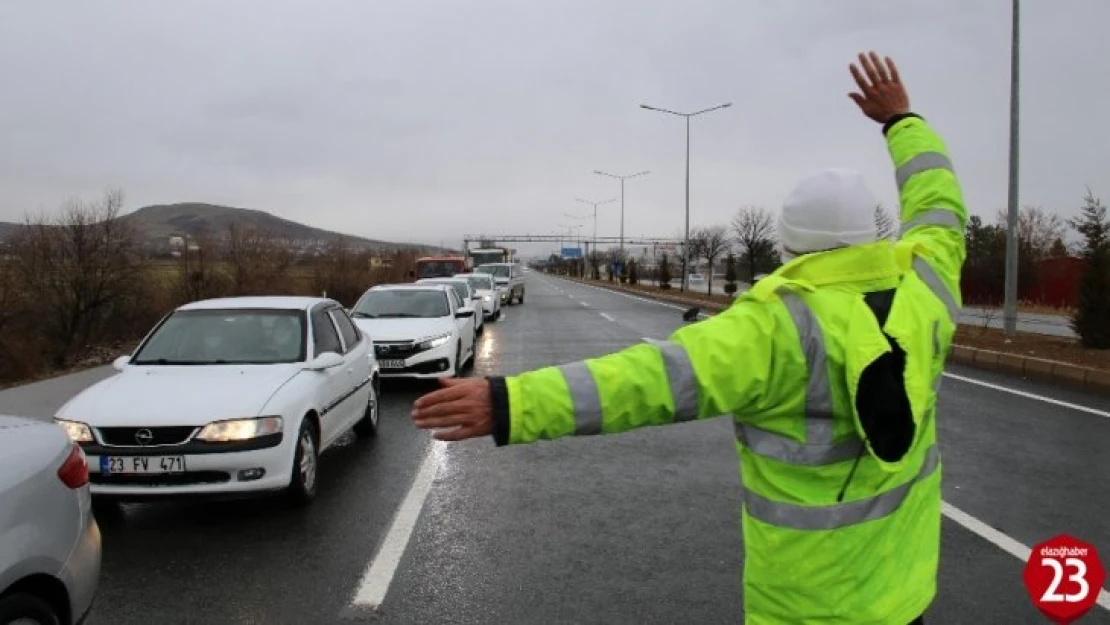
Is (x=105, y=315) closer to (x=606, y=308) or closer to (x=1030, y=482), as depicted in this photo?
Answer: (x=606, y=308)

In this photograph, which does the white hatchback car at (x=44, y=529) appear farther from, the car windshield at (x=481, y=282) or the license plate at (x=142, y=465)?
the car windshield at (x=481, y=282)

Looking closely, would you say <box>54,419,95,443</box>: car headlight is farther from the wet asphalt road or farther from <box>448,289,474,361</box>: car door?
<box>448,289,474,361</box>: car door

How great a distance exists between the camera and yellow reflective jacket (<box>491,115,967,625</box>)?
168 centimetres

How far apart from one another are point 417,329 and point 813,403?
9930 mm

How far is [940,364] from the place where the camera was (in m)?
1.96

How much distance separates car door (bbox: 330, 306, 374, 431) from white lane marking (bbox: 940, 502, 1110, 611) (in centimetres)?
470

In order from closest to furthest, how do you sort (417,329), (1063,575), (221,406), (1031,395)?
(1063,575) < (221,406) < (1031,395) < (417,329)

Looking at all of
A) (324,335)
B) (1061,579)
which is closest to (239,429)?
(324,335)

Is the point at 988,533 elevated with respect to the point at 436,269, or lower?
lower

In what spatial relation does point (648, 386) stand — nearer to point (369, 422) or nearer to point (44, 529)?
point (44, 529)

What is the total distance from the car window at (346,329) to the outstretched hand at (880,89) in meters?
5.69

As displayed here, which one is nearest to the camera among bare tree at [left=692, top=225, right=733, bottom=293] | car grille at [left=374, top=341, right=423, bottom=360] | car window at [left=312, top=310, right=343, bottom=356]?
car window at [left=312, top=310, right=343, bottom=356]

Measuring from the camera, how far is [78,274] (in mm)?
19000

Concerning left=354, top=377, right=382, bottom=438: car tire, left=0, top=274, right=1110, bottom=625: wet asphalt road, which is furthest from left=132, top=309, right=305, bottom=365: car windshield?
left=354, top=377, right=382, bottom=438: car tire
